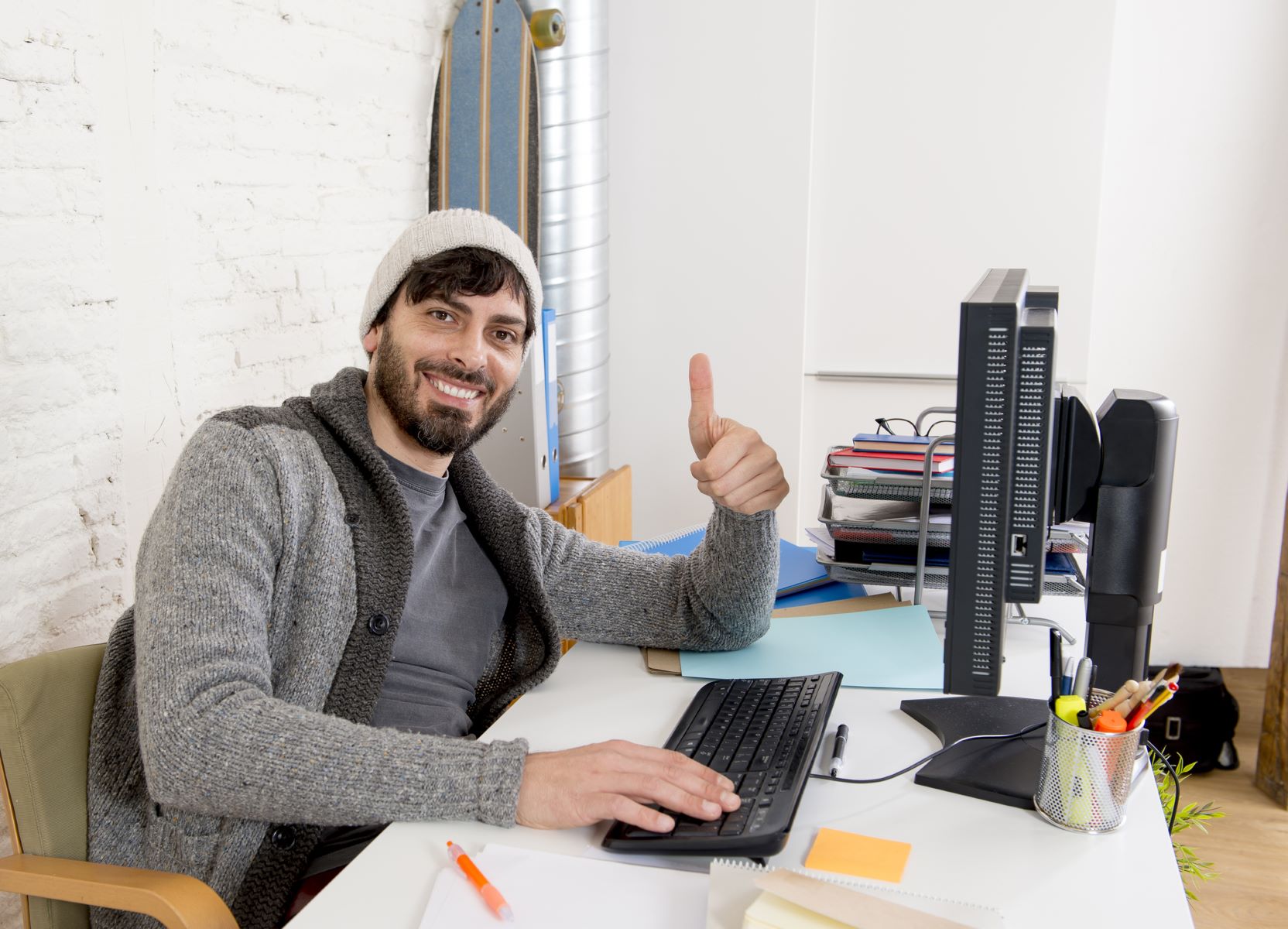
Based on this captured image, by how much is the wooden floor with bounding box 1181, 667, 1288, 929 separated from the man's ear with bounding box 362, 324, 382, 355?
179 centimetres

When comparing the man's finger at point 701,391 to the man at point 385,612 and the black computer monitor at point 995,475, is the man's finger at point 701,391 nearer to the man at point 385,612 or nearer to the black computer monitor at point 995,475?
the man at point 385,612

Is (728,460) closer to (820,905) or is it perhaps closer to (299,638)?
(299,638)

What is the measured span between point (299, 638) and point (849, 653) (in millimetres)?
687

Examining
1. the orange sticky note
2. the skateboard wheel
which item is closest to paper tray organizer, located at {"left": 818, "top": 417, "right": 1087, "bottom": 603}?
the orange sticky note

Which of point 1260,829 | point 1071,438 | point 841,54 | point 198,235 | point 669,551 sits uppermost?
point 841,54

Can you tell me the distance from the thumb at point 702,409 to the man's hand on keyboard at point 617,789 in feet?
1.75

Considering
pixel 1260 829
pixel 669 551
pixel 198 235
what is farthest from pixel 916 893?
pixel 1260 829

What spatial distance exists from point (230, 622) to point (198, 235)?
948 millimetres

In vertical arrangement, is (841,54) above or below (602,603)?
above

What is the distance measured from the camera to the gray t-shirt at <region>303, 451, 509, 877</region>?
1.29m

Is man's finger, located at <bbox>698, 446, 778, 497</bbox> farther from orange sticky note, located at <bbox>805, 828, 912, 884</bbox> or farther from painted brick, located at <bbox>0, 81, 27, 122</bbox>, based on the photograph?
painted brick, located at <bbox>0, 81, 27, 122</bbox>

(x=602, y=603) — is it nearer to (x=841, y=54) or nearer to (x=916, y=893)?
(x=916, y=893)

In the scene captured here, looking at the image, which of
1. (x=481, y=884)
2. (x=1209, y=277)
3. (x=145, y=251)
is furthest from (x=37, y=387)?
(x=1209, y=277)

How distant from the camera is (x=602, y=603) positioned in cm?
147
